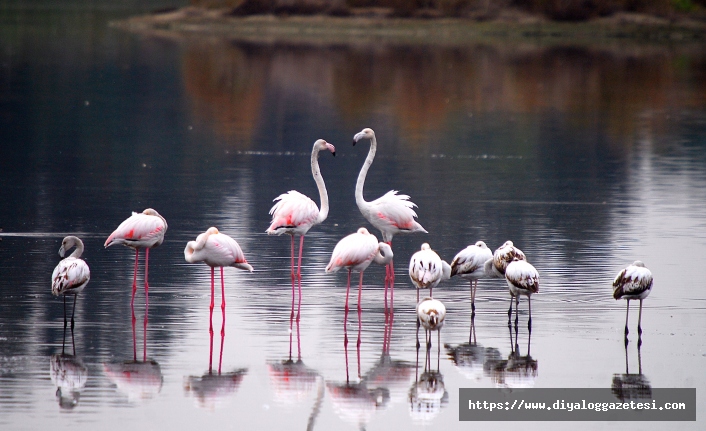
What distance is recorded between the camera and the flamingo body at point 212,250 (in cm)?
959

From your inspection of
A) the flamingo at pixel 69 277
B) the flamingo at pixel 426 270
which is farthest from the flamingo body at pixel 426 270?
the flamingo at pixel 69 277

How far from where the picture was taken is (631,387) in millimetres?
8117


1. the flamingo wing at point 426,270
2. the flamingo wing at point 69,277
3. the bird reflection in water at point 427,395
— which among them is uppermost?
the flamingo wing at point 426,270

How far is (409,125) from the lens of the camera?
2616 cm

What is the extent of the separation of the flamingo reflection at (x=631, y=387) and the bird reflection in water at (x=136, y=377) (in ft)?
10.7

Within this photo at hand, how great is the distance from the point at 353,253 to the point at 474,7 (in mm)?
59000

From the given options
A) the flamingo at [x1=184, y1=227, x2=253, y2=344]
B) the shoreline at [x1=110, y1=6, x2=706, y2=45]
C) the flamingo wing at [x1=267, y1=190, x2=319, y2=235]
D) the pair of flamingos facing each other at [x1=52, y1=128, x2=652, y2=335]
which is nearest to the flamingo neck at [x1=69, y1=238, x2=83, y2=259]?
the pair of flamingos facing each other at [x1=52, y1=128, x2=652, y2=335]

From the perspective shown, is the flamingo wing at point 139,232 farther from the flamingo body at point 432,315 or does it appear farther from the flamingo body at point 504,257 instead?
the flamingo body at point 504,257

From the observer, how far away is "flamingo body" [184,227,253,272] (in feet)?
31.4

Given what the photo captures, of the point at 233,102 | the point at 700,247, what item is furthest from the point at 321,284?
the point at 233,102

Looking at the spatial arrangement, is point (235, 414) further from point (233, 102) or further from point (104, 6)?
point (104, 6)

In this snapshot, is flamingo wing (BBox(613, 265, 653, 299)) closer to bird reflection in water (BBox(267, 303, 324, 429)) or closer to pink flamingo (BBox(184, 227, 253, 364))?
bird reflection in water (BBox(267, 303, 324, 429))

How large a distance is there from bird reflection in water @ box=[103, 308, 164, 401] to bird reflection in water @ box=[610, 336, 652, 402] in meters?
3.25

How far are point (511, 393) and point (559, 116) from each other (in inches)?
831
